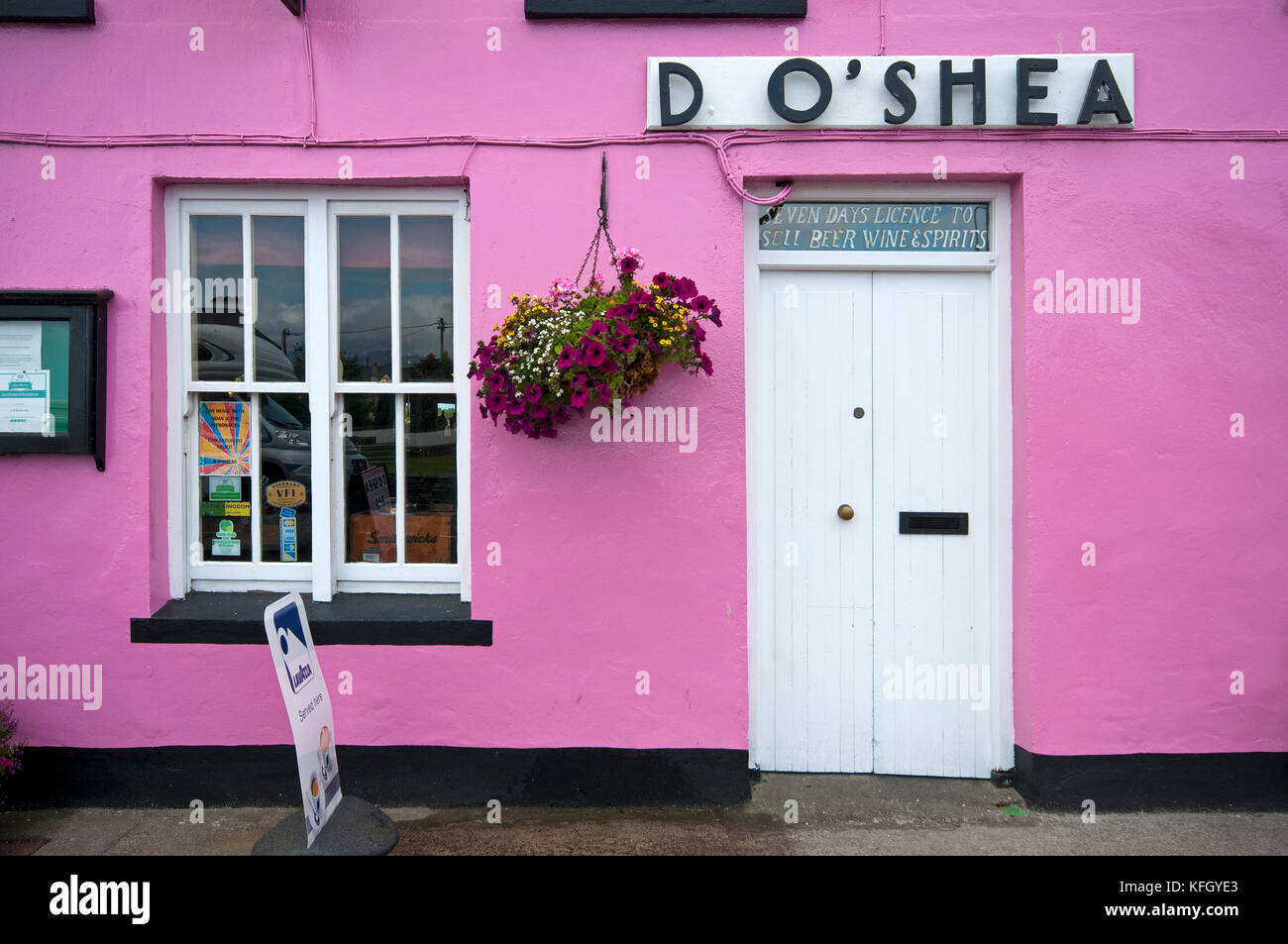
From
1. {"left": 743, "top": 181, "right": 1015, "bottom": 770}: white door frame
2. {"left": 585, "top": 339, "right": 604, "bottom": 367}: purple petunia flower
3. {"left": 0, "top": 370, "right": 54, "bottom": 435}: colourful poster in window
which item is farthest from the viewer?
{"left": 743, "top": 181, "right": 1015, "bottom": 770}: white door frame

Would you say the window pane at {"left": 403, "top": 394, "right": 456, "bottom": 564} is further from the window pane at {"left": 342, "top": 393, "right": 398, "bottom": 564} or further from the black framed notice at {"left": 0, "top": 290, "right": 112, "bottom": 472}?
the black framed notice at {"left": 0, "top": 290, "right": 112, "bottom": 472}

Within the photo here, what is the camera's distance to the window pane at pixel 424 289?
446 centimetres

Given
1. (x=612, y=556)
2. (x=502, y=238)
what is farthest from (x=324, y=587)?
(x=502, y=238)

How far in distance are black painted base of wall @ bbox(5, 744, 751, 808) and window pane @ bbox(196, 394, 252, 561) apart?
115 centimetres

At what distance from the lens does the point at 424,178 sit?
427 centimetres

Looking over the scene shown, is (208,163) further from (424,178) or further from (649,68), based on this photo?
(649,68)

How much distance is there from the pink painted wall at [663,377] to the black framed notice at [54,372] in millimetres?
95

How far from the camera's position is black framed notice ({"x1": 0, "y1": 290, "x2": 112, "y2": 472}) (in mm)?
4191

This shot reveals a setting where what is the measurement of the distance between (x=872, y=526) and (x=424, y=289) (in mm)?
2621

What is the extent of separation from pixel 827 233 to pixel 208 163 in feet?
10.2

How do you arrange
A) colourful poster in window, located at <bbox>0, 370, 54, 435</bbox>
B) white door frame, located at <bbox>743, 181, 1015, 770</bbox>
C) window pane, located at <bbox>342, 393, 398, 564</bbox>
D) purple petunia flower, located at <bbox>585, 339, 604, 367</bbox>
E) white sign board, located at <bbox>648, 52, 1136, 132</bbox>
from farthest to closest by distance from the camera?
window pane, located at <bbox>342, 393, 398, 564</bbox> → white door frame, located at <bbox>743, 181, 1015, 770</bbox> → colourful poster in window, located at <bbox>0, 370, 54, 435</bbox> → white sign board, located at <bbox>648, 52, 1136, 132</bbox> → purple petunia flower, located at <bbox>585, 339, 604, 367</bbox>

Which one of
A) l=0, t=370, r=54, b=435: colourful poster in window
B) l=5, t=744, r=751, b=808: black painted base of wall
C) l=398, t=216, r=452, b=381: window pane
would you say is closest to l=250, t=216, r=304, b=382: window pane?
l=398, t=216, r=452, b=381: window pane

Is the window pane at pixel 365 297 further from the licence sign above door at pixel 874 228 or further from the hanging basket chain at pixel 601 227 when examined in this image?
the licence sign above door at pixel 874 228

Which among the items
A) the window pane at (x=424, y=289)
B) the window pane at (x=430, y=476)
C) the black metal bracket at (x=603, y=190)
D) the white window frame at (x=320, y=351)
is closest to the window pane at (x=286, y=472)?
the white window frame at (x=320, y=351)
